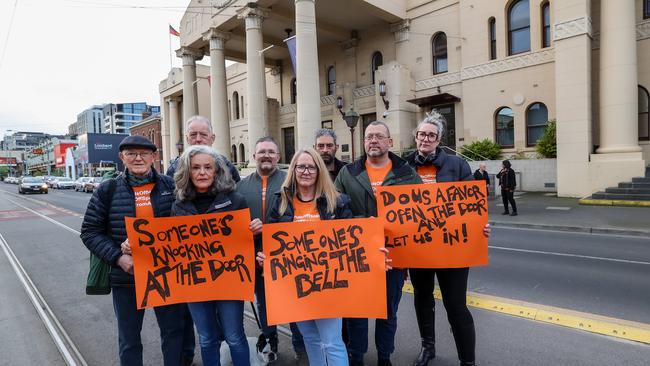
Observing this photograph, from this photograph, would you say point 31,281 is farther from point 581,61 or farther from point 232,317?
point 581,61

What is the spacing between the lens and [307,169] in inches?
113

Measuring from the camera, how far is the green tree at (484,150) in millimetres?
18844

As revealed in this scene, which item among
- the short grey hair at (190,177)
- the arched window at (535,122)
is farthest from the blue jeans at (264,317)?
the arched window at (535,122)

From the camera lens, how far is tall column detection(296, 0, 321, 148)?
58.4 feet

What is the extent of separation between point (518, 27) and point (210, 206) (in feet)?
68.3

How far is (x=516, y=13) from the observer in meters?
18.9

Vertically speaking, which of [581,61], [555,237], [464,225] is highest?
[581,61]

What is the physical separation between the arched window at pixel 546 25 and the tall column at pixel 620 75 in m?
2.73

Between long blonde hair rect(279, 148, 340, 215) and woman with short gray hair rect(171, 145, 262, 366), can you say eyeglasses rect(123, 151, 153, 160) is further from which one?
long blonde hair rect(279, 148, 340, 215)

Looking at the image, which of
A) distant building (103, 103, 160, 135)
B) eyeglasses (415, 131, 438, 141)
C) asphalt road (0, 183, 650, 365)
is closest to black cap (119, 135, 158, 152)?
asphalt road (0, 183, 650, 365)

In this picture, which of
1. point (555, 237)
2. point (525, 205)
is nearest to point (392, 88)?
point (525, 205)

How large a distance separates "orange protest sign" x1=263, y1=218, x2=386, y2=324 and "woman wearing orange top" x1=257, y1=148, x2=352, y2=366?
0.12 metres

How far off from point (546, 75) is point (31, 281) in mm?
20543

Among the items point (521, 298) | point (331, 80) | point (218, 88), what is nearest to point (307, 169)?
point (521, 298)
